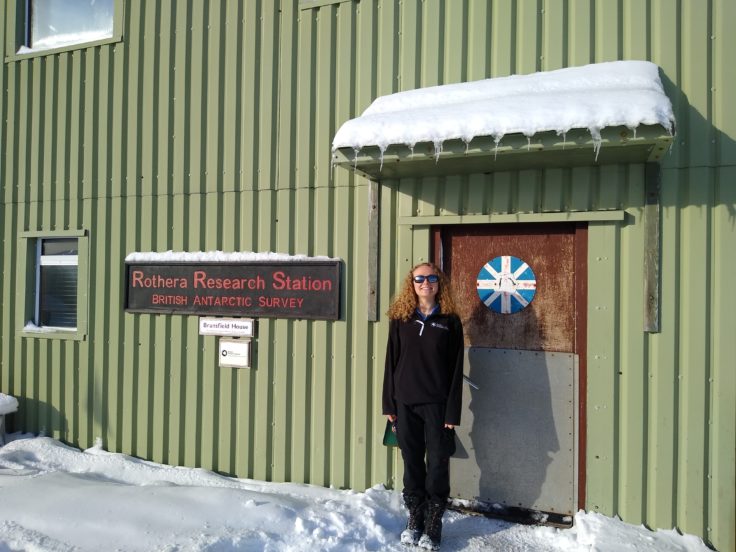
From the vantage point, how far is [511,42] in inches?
160

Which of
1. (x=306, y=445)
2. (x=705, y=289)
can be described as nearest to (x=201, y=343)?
(x=306, y=445)

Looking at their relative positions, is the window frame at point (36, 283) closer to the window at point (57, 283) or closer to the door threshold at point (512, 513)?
the window at point (57, 283)

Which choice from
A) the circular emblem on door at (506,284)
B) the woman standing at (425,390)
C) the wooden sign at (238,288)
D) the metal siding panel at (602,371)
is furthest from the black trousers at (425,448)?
the wooden sign at (238,288)

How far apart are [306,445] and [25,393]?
11.6ft

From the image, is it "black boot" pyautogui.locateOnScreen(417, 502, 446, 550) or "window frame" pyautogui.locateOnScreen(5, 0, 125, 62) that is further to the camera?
"window frame" pyautogui.locateOnScreen(5, 0, 125, 62)

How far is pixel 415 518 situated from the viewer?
3564mm

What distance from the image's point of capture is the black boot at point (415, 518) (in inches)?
139

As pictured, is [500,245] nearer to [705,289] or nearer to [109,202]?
[705,289]

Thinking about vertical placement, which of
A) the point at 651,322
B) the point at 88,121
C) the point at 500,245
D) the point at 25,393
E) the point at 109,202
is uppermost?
the point at 88,121

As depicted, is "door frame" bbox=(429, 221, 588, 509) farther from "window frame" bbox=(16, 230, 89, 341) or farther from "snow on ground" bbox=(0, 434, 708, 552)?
"window frame" bbox=(16, 230, 89, 341)

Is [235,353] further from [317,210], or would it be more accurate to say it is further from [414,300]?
[414,300]

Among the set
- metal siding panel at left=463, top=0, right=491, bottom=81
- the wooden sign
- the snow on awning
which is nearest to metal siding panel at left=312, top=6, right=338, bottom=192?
the snow on awning

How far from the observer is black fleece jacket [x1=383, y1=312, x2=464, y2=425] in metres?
3.50

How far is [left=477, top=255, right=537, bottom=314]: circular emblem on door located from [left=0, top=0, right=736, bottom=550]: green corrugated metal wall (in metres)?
0.43
